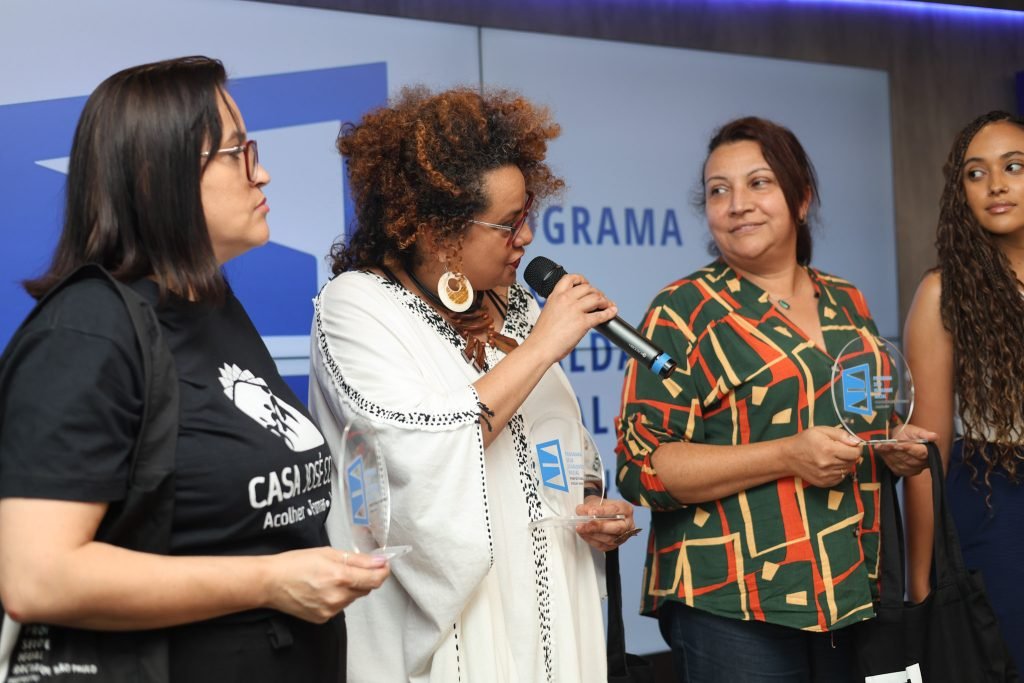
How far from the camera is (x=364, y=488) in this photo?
130cm

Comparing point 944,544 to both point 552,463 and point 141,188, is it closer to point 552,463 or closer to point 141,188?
A: point 552,463

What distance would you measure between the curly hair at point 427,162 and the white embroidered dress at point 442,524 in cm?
12

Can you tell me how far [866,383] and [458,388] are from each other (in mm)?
818

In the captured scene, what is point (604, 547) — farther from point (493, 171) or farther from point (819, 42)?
point (819, 42)

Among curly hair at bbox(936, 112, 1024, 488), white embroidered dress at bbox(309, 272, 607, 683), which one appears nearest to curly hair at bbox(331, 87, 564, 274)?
white embroidered dress at bbox(309, 272, 607, 683)

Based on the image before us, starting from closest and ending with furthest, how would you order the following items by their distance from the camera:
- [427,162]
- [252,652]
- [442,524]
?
[252,652] → [442,524] → [427,162]

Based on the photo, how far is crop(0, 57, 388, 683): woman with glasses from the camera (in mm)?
1200

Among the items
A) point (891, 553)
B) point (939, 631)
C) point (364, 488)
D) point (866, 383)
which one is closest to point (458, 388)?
point (364, 488)

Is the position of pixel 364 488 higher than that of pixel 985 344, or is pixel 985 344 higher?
pixel 985 344

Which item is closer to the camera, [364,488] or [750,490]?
[364,488]

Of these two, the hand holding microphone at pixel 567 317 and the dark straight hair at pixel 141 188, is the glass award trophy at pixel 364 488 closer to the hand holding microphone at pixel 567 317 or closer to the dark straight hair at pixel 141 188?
the dark straight hair at pixel 141 188

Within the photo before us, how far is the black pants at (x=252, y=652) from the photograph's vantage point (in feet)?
4.47

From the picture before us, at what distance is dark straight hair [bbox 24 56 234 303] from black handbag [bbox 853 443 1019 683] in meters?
1.42

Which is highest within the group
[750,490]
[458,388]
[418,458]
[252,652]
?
[458,388]
